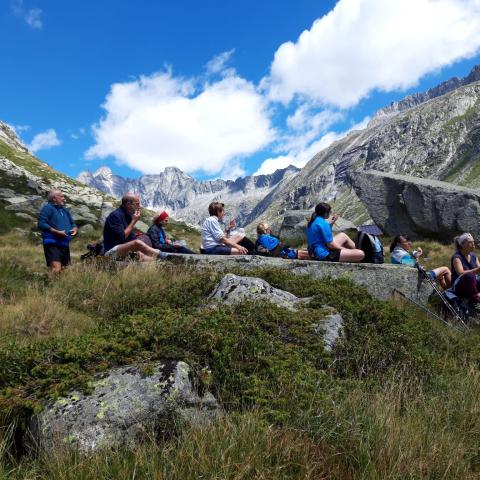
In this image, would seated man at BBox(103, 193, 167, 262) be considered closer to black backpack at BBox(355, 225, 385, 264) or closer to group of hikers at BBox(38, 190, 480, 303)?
group of hikers at BBox(38, 190, 480, 303)

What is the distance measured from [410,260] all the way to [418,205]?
1056 cm

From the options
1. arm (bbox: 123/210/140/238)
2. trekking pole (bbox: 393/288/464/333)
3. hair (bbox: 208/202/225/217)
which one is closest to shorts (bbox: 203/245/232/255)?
hair (bbox: 208/202/225/217)

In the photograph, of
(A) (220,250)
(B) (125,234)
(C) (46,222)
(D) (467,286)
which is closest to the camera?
(D) (467,286)

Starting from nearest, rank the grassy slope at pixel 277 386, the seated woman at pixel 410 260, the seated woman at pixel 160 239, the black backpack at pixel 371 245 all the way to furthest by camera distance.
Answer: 1. the grassy slope at pixel 277 386
2. the black backpack at pixel 371 245
3. the seated woman at pixel 410 260
4. the seated woman at pixel 160 239

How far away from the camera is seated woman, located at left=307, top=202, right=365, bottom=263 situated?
392 inches

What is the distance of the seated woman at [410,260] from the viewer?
10.5m

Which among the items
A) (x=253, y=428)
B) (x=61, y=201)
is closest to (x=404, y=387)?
(x=253, y=428)

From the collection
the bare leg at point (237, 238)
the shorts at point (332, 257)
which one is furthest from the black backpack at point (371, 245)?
the bare leg at point (237, 238)

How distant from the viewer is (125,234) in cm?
1020

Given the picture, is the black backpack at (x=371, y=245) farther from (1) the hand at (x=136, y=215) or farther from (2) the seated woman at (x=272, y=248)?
(1) the hand at (x=136, y=215)

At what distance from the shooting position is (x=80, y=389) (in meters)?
3.40

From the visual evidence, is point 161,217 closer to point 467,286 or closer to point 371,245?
point 371,245

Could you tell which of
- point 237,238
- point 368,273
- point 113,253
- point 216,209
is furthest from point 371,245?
point 113,253

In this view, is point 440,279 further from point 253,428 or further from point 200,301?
point 253,428
